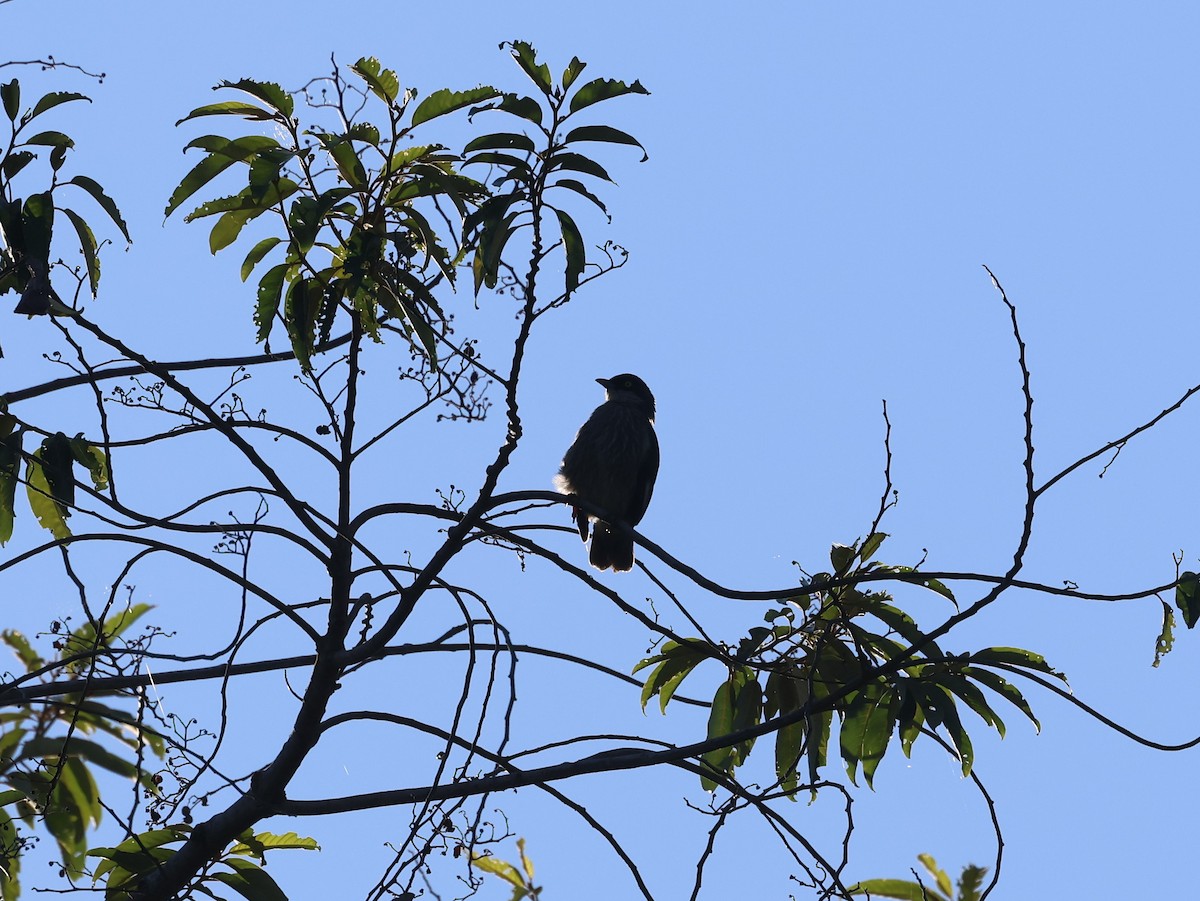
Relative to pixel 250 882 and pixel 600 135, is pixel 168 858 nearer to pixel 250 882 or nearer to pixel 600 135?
pixel 250 882

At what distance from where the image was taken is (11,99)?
369 centimetres

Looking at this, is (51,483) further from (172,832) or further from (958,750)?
(958,750)

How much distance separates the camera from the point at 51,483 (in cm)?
379

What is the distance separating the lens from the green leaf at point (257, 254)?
4.05m

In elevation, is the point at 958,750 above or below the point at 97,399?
below

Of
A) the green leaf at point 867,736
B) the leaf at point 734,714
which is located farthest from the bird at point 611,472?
the green leaf at point 867,736

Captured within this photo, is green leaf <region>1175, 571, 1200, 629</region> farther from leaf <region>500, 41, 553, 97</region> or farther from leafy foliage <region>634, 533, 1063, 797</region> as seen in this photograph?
leaf <region>500, 41, 553, 97</region>

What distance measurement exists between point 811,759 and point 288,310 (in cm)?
199

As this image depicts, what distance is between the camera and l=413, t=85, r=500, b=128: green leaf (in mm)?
3627

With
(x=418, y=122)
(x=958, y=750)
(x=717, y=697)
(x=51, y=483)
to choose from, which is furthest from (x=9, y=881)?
(x=958, y=750)

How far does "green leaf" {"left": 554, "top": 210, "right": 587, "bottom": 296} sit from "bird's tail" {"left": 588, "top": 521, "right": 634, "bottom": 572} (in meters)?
4.15

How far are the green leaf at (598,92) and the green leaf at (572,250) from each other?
1.08 ft

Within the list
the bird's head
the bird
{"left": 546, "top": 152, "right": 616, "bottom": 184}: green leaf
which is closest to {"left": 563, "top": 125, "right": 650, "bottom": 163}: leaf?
{"left": 546, "top": 152, "right": 616, "bottom": 184}: green leaf

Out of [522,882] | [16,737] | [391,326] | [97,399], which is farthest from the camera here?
[16,737]
